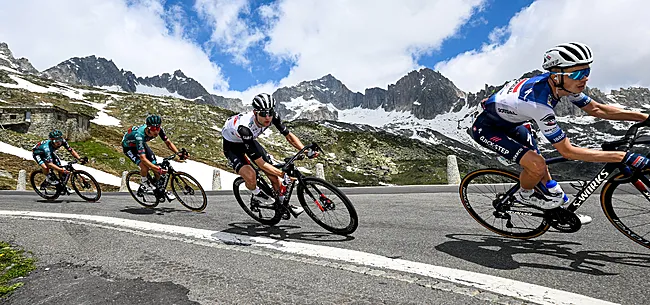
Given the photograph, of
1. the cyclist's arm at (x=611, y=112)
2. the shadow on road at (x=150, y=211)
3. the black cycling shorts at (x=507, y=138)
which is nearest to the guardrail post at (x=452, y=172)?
the black cycling shorts at (x=507, y=138)

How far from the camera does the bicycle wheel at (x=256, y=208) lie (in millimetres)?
5753

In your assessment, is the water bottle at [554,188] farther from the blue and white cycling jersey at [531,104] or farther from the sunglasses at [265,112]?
the sunglasses at [265,112]

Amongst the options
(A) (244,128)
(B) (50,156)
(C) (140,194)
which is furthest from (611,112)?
(B) (50,156)

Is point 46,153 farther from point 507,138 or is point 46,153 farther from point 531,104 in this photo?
point 531,104

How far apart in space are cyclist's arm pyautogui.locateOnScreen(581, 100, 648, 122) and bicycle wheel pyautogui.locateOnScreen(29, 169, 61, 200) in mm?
13228

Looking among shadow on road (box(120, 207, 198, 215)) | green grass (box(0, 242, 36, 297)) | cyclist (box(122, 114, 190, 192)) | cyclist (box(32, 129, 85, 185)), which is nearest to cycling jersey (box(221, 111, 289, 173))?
shadow on road (box(120, 207, 198, 215))

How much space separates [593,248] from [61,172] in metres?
12.9

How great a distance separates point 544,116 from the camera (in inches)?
147

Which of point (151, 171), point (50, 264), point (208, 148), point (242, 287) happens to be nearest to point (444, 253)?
point (242, 287)

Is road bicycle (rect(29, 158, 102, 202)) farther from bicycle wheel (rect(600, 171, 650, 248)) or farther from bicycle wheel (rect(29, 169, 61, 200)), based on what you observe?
bicycle wheel (rect(600, 171, 650, 248))

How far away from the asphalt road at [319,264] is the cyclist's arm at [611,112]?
4.39 ft

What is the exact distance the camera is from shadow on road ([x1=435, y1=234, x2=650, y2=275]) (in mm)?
3305

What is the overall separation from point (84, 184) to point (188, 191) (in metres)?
5.02

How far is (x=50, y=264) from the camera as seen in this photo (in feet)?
12.9
